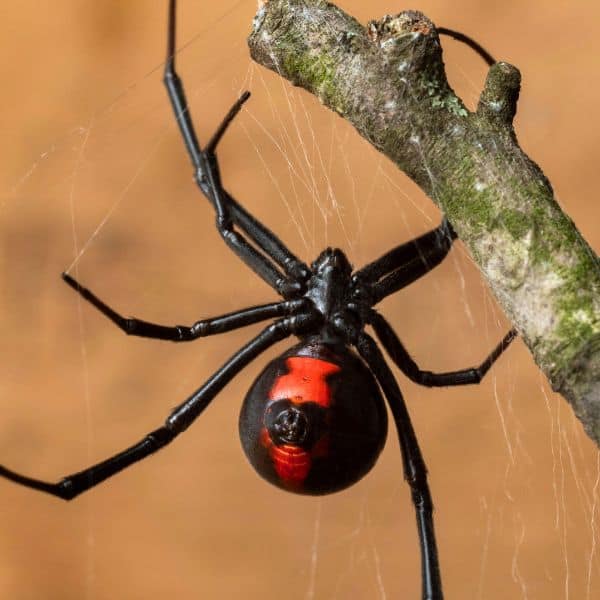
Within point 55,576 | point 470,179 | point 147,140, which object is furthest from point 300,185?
point 470,179

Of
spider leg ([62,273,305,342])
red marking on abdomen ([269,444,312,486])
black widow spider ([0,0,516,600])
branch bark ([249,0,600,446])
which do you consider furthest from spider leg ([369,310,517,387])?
branch bark ([249,0,600,446])

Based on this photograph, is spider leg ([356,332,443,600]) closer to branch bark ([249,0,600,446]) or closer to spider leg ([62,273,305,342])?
spider leg ([62,273,305,342])

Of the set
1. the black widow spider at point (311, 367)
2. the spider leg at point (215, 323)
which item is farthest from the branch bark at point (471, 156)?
the spider leg at point (215, 323)

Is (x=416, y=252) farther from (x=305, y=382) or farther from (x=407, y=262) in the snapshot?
(x=305, y=382)

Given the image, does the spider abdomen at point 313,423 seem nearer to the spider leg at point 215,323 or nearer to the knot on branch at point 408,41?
the spider leg at point 215,323

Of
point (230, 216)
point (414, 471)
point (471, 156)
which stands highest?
point (230, 216)

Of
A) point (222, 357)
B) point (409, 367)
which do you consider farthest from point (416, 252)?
point (222, 357)

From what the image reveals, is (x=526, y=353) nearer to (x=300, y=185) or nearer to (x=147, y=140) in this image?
(x=300, y=185)
